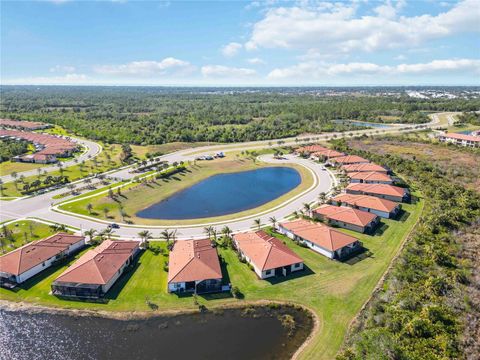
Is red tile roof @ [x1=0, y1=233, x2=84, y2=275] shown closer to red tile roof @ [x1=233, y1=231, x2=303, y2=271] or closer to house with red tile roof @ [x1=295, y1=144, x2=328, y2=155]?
red tile roof @ [x1=233, y1=231, x2=303, y2=271]

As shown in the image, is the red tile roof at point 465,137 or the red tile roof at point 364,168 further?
the red tile roof at point 465,137

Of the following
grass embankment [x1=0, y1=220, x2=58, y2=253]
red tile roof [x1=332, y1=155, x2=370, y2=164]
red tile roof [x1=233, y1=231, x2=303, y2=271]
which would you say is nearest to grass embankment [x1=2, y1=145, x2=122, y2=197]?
grass embankment [x1=0, y1=220, x2=58, y2=253]

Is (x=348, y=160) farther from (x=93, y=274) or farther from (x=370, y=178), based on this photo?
(x=93, y=274)

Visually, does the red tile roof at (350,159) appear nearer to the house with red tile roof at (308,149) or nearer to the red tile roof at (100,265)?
the house with red tile roof at (308,149)

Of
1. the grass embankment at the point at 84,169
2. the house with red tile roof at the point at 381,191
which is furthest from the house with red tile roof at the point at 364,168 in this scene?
the grass embankment at the point at 84,169

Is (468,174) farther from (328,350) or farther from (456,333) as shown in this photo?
(328,350)
